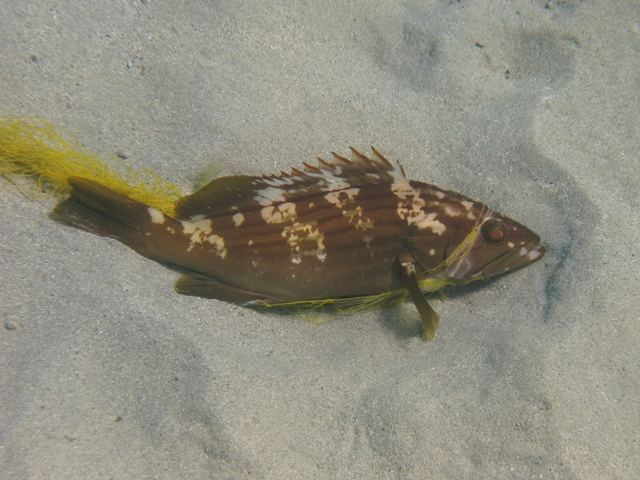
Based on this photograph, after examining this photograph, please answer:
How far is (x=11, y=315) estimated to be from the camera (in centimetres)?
279

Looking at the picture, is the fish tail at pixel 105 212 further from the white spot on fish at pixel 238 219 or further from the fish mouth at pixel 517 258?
the fish mouth at pixel 517 258

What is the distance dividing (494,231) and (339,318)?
152 cm

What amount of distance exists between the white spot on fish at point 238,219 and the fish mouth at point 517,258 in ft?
6.91

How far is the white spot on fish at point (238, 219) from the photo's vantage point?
136 inches

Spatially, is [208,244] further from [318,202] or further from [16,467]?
[16,467]

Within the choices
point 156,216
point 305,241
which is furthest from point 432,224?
point 156,216

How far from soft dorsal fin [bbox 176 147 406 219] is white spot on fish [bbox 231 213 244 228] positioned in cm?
6

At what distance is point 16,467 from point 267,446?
1.46 meters

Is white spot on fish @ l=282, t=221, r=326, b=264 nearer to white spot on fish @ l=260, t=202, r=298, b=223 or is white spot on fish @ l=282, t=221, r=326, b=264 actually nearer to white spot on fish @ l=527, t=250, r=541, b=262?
white spot on fish @ l=260, t=202, r=298, b=223

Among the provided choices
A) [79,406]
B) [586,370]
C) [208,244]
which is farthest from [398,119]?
[79,406]

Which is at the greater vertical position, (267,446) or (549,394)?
(549,394)

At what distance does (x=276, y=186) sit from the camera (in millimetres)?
3486

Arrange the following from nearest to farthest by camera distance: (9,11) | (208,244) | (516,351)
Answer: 1. (516,351)
2. (208,244)
3. (9,11)

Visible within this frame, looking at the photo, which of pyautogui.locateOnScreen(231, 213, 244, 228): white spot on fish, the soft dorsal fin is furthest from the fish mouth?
pyautogui.locateOnScreen(231, 213, 244, 228): white spot on fish
